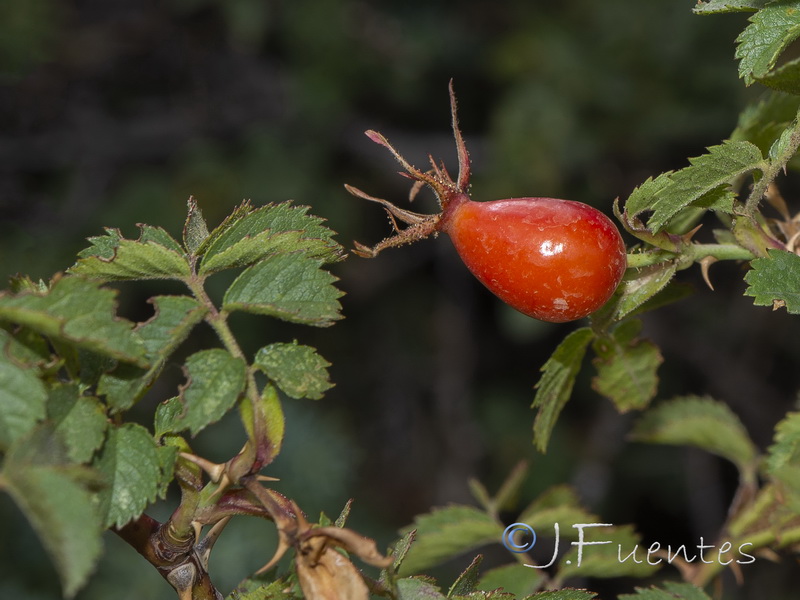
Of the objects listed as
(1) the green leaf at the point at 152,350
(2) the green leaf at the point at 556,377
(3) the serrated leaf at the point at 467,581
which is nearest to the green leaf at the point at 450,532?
(2) the green leaf at the point at 556,377

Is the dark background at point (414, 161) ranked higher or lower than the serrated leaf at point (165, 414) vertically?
lower

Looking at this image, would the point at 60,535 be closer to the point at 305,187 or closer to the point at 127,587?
the point at 127,587

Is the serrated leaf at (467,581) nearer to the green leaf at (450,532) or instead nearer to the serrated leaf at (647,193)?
the green leaf at (450,532)

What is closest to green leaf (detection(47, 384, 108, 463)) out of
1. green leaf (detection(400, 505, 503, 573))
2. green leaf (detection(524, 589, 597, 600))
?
green leaf (detection(524, 589, 597, 600))

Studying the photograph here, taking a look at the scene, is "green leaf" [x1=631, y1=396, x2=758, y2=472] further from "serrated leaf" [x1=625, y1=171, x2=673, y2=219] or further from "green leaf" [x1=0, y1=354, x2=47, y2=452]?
"green leaf" [x1=0, y1=354, x2=47, y2=452]

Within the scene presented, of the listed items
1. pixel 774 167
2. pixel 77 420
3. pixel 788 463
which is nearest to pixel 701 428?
pixel 788 463

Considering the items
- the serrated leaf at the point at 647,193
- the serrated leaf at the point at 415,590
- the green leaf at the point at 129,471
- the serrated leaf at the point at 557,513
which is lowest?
the serrated leaf at the point at 557,513

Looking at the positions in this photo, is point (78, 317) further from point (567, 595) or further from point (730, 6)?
point (730, 6)
